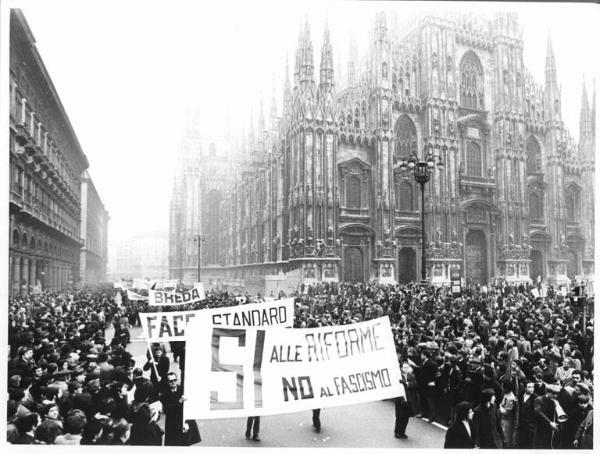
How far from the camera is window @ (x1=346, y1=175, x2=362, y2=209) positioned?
31.8m

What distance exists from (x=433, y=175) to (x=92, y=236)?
20.3 meters

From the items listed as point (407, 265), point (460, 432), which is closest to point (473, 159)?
point (407, 265)

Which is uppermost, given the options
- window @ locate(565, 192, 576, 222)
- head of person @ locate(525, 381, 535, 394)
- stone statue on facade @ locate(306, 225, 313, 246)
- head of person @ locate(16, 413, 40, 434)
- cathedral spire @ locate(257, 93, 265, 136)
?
cathedral spire @ locate(257, 93, 265, 136)

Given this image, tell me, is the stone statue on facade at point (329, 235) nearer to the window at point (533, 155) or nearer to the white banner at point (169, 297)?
the window at point (533, 155)

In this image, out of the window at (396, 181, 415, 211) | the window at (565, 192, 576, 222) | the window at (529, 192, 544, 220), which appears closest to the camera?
the window at (565, 192, 576, 222)

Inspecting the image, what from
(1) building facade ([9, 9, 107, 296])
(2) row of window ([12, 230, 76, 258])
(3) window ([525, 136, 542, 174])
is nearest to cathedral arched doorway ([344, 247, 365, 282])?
(3) window ([525, 136, 542, 174])

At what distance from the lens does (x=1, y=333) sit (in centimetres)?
1046

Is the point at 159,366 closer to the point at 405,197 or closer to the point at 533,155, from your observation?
the point at 405,197

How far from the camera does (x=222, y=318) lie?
10.4 meters

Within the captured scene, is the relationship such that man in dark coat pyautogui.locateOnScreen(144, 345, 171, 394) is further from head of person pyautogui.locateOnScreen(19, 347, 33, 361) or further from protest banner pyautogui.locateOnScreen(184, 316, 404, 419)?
head of person pyautogui.locateOnScreen(19, 347, 33, 361)

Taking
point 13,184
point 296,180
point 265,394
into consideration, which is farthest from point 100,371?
point 296,180

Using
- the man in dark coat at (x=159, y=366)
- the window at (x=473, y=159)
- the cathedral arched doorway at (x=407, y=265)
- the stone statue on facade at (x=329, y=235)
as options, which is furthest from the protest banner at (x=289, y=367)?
the window at (x=473, y=159)

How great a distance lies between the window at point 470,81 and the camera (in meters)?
33.8

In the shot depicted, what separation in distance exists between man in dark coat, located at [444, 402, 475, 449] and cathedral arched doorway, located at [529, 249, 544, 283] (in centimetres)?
2627
